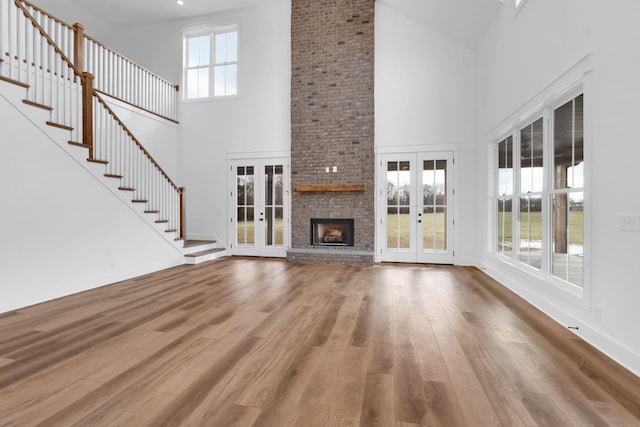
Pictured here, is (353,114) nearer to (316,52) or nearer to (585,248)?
(316,52)

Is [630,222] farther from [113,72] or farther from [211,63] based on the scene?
[211,63]

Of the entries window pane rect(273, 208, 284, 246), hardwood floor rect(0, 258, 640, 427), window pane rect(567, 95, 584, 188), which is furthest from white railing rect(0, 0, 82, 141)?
window pane rect(567, 95, 584, 188)

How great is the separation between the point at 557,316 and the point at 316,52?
6.42 m

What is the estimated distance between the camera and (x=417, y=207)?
21.9 feet

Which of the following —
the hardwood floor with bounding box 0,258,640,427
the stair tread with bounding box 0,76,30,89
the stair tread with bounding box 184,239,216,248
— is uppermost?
the stair tread with bounding box 0,76,30,89

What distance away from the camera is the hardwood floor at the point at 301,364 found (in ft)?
5.63

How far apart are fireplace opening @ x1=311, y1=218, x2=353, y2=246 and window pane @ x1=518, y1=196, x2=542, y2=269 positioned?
3284mm

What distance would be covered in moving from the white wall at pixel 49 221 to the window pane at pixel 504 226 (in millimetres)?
5908

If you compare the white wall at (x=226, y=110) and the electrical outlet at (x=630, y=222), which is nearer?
the electrical outlet at (x=630, y=222)

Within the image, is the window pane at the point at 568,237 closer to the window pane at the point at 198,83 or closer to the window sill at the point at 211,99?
the window sill at the point at 211,99

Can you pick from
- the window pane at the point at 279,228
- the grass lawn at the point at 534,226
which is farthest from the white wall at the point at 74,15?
the grass lawn at the point at 534,226

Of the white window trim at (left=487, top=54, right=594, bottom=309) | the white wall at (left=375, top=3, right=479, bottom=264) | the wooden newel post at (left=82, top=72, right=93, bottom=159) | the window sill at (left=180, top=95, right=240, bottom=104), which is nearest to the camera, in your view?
the white window trim at (left=487, top=54, right=594, bottom=309)

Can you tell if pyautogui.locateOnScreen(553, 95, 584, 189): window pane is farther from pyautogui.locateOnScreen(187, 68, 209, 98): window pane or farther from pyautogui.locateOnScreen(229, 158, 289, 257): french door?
pyautogui.locateOnScreen(187, 68, 209, 98): window pane

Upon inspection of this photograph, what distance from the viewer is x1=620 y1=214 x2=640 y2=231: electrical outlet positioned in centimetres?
219
